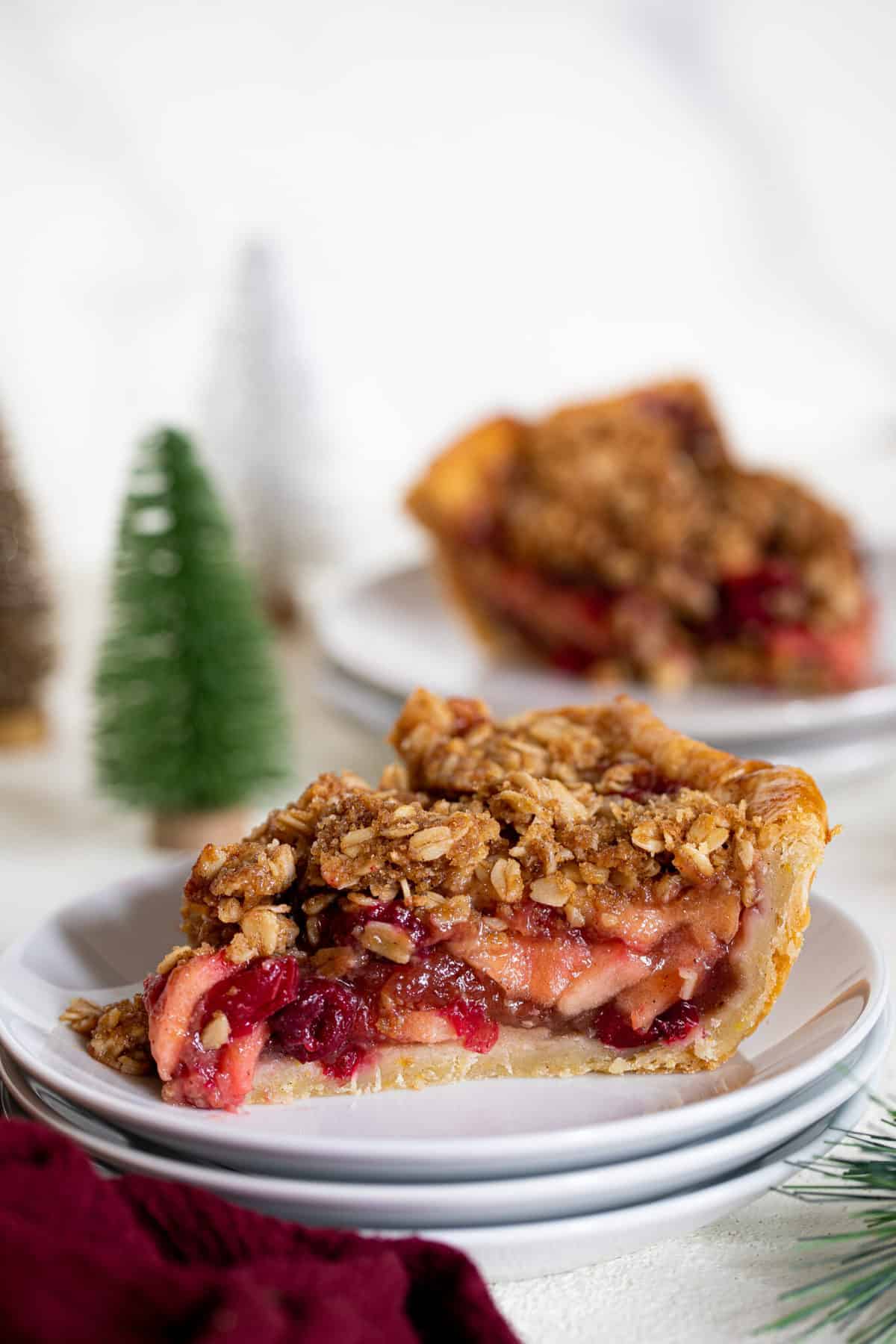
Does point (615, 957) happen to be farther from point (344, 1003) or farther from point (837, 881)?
point (837, 881)

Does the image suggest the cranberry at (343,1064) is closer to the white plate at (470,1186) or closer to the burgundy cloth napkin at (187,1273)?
the white plate at (470,1186)

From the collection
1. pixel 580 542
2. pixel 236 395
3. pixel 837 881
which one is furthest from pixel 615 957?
pixel 236 395

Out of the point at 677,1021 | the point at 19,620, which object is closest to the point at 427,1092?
the point at 677,1021

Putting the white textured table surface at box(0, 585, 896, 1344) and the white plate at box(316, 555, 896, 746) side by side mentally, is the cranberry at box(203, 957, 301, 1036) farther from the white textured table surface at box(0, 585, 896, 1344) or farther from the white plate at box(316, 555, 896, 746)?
the white plate at box(316, 555, 896, 746)

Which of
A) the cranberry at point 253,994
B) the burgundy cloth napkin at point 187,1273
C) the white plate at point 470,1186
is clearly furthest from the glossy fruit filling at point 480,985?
the burgundy cloth napkin at point 187,1273

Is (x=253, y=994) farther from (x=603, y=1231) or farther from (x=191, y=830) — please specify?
(x=191, y=830)

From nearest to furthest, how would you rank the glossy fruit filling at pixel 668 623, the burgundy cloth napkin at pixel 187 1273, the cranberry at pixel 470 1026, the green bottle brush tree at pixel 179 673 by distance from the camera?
the burgundy cloth napkin at pixel 187 1273, the cranberry at pixel 470 1026, the green bottle brush tree at pixel 179 673, the glossy fruit filling at pixel 668 623
